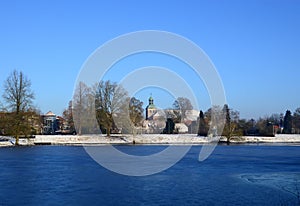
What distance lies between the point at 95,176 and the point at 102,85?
42379 mm

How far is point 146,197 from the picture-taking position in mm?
16812

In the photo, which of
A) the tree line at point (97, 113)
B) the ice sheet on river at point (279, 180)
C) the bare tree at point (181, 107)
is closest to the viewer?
the ice sheet on river at point (279, 180)

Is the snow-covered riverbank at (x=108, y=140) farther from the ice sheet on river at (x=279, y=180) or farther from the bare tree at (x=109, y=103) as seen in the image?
the ice sheet on river at (x=279, y=180)

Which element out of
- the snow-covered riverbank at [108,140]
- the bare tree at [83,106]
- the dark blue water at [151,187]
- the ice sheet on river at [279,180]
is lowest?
the dark blue water at [151,187]

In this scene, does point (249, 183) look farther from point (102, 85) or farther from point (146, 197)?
point (102, 85)

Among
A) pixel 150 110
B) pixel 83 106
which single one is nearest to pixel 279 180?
pixel 83 106

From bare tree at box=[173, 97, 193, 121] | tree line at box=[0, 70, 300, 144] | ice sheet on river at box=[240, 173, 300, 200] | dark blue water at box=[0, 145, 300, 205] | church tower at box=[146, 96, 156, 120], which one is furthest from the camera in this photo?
church tower at box=[146, 96, 156, 120]

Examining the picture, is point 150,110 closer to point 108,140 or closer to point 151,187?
point 108,140

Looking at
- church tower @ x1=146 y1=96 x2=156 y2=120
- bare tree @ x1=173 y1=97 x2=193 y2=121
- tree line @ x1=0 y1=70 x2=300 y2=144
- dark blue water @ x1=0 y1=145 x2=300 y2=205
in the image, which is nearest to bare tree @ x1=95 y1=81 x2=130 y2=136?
tree line @ x1=0 y1=70 x2=300 y2=144

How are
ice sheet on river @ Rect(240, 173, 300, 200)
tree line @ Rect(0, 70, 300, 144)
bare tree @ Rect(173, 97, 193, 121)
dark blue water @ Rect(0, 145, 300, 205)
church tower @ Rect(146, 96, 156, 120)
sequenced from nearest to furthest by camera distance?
dark blue water @ Rect(0, 145, 300, 205) → ice sheet on river @ Rect(240, 173, 300, 200) → tree line @ Rect(0, 70, 300, 144) → bare tree @ Rect(173, 97, 193, 121) → church tower @ Rect(146, 96, 156, 120)

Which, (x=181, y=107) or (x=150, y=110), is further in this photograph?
(x=150, y=110)

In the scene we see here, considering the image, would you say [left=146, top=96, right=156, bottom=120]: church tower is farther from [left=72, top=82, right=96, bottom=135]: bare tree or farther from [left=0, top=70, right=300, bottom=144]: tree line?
[left=72, top=82, right=96, bottom=135]: bare tree

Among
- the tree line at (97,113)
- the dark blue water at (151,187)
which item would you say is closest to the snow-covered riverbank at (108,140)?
the tree line at (97,113)

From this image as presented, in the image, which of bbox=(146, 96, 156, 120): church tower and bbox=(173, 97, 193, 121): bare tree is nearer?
bbox=(173, 97, 193, 121): bare tree
